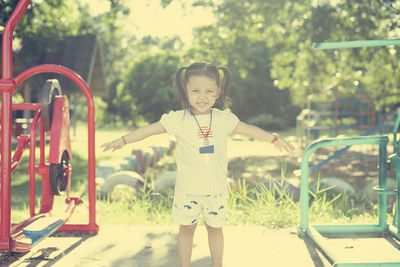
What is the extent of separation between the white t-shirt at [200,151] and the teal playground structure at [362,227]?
0.79 m

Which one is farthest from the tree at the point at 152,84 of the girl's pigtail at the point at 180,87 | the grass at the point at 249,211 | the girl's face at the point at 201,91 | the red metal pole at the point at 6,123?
the girl's face at the point at 201,91

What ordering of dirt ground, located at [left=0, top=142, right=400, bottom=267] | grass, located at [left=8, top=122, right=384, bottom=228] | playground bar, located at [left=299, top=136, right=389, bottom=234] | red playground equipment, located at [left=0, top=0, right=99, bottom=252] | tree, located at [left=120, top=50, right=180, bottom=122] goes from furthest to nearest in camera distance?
tree, located at [left=120, top=50, right=180, bottom=122], grass, located at [left=8, top=122, right=384, bottom=228], playground bar, located at [left=299, top=136, right=389, bottom=234], dirt ground, located at [left=0, top=142, right=400, bottom=267], red playground equipment, located at [left=0, top=0, right=99, bottom=252]

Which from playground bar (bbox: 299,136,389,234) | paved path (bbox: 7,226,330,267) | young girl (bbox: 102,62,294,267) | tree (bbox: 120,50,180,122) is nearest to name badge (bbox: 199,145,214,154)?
young girl (bbox: 102,62,294,267)

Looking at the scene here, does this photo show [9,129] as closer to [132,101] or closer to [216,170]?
[216,170]

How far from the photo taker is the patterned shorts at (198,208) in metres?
2.69

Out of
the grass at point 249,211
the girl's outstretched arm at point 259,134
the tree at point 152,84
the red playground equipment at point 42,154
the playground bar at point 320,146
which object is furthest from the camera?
the tree at point 152,84

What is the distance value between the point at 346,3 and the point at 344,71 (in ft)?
7.72

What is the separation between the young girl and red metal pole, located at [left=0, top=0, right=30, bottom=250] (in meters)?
0.66

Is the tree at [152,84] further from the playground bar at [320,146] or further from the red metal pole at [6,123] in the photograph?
the red metal pole at [6,123]

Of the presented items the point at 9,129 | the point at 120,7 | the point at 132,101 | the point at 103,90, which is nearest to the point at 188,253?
the point at 9,129

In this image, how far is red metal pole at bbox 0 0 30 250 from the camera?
2.87 metres

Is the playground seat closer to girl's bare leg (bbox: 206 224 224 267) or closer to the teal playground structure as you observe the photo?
girl's bare leg (bbox: 206 224 224 267)

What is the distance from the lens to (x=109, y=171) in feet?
20.6

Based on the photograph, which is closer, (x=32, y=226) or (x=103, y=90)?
(x=32, y=226)
